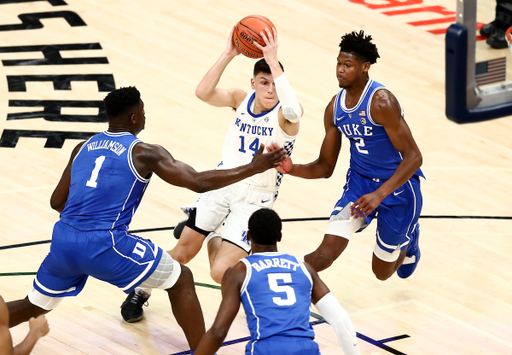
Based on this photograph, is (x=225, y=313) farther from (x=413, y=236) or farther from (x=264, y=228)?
(x=413, y=236)

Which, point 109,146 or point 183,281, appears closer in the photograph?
point 109,146

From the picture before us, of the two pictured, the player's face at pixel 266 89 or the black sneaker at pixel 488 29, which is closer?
the player's face at pixel 266 89

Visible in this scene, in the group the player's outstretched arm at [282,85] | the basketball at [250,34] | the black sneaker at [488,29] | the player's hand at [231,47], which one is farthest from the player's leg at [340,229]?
the black sneaker at [488,29]

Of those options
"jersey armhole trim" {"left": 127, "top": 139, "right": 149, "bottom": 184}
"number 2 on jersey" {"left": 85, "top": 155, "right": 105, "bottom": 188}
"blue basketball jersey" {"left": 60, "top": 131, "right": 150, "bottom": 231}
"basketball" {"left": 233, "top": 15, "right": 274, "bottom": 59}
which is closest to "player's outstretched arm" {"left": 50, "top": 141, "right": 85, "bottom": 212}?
"blue basketball jersey" {"left": 60, "top": 131, "right": 150, "bottom": 231}

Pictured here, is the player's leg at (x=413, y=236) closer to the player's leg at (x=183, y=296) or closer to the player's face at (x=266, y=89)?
the player's face at (x=266, y=89)

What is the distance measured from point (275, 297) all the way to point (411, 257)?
8.99 ft

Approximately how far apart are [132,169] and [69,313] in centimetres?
179

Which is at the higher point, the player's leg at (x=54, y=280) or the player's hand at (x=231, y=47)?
the player's hand at (x=231, y=47)

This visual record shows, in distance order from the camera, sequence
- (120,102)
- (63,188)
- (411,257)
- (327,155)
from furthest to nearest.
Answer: (411,257), (327,155), (63,188), (120,102)

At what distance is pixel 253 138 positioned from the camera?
6309 mm

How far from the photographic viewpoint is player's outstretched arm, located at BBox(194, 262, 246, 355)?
170 inches

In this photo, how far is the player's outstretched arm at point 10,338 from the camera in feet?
14.0

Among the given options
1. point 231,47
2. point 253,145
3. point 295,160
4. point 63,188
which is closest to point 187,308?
point 63,188

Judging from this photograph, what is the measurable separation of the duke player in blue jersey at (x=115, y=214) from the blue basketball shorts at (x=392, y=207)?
1153 mm
